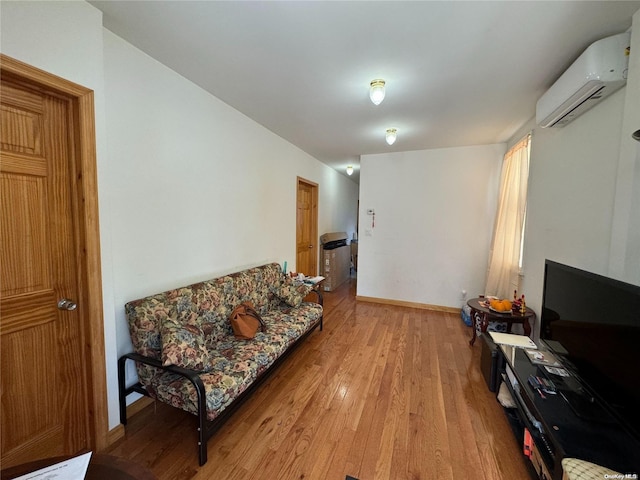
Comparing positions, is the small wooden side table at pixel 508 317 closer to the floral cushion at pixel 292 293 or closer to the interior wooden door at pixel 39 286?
the floral cushion at pixel 292 293

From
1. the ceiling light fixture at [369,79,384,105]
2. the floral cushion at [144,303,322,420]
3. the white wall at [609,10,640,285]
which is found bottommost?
the floral cushion at [144,303,322,420]

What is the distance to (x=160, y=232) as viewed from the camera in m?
1.93

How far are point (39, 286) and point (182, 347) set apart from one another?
79cm

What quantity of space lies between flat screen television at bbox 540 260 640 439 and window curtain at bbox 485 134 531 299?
1.43m

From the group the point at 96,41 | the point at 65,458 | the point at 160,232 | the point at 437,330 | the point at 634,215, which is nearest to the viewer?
the point at 65,458

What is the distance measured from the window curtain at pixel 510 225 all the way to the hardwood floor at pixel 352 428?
1.03 m

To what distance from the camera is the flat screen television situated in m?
1.04

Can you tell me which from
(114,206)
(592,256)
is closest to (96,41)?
(114,206)

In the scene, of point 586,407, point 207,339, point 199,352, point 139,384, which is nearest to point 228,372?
point 199,352

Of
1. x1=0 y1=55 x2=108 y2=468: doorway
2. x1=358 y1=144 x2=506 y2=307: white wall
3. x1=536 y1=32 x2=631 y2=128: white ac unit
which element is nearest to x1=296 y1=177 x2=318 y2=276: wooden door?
x1=358 y1=144 x2=506 y2=307: white wall

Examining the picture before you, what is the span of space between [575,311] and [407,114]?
2.23 m

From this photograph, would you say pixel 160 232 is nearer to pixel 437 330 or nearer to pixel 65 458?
pixel 65 458

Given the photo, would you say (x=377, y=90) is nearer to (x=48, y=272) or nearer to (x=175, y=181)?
(x=175, y=181)

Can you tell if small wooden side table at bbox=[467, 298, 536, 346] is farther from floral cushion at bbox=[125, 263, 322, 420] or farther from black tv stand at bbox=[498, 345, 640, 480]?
floral cushion at bbox=[125, 263, 322, 420]
